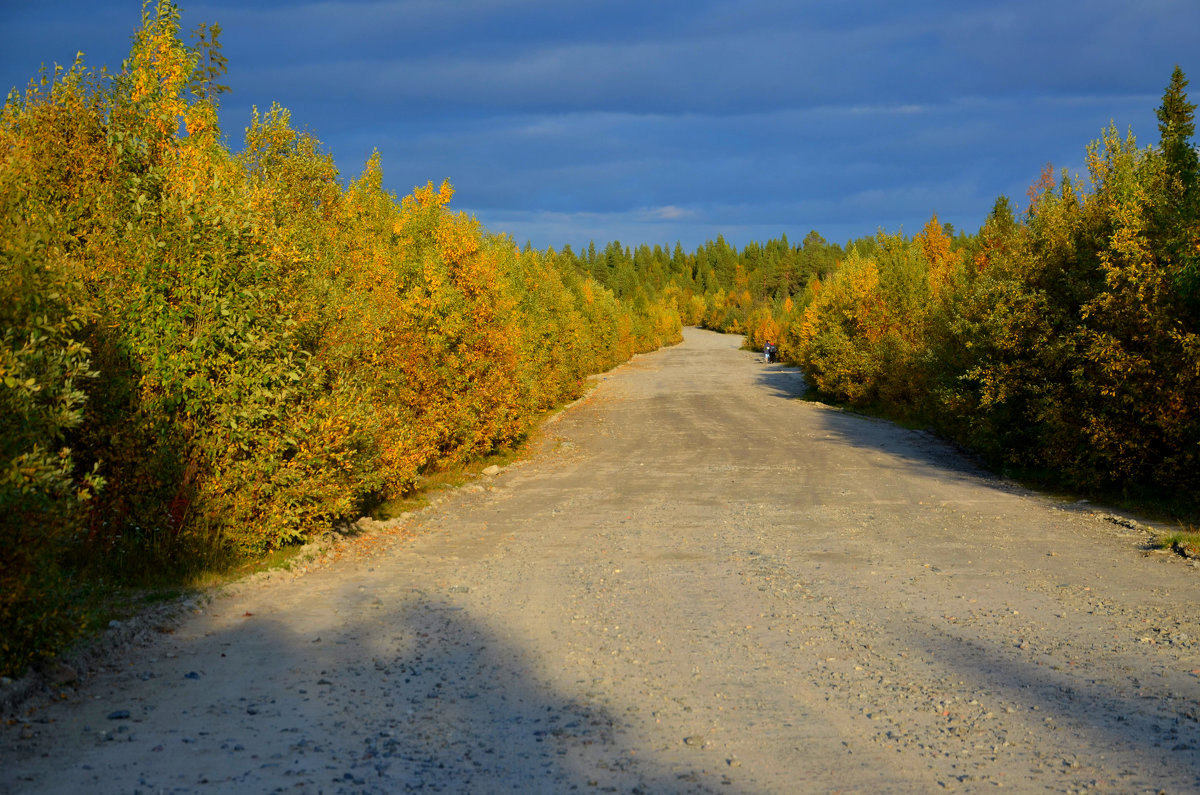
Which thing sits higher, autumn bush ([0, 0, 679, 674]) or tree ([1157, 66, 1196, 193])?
tree ([1157, 66, 1196, 193])

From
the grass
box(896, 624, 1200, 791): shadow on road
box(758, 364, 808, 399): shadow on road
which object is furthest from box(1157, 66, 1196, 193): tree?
box(758, 364, 808, 399): shadow on road

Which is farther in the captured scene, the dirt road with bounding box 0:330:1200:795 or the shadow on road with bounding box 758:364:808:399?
the shadow on road with bounding box 758:364:808:399

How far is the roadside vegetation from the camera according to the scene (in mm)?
7652

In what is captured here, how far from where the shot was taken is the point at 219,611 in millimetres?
9781

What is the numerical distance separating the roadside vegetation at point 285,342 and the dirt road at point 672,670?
1.42m

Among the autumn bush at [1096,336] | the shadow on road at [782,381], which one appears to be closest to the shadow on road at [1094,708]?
the autumn bush at [1096,336]

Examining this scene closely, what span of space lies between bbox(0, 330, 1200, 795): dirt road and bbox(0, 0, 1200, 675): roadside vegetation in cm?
142

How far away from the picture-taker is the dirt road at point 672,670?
584cm

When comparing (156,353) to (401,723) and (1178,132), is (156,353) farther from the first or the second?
(1178,132)

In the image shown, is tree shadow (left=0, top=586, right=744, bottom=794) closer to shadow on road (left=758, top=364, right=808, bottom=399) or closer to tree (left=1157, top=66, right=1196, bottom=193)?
tree (left=1157, top=66, right=1196, bottom=193)

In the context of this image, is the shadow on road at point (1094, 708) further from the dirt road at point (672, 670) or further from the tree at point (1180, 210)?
the tree at point (1180, 210)

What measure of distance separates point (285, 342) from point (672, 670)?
23.9 ft

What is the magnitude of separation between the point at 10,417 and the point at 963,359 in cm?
2424

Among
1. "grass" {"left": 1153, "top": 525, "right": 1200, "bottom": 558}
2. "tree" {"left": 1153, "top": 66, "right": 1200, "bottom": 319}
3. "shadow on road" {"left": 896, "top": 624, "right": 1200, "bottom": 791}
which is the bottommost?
"shadow on road" {"left": 896, "top": 624, "right": 1200, "bottom": 791}
